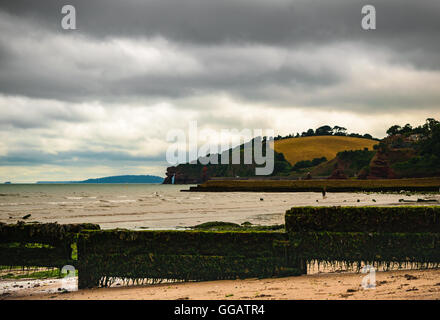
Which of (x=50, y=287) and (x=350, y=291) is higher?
(x=350, y=291)

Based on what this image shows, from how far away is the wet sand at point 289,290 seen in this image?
26.5 feet

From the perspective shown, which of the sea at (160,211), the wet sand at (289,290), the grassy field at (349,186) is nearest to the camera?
the wet sand at (289,290)

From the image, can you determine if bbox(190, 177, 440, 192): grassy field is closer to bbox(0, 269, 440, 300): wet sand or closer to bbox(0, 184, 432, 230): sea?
bbox(0, 184, 432, 230): sea

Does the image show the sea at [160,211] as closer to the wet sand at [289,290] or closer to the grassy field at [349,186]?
the wet sand at [289,290]

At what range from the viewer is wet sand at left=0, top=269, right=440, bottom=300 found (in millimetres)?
8086

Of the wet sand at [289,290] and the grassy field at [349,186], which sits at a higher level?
the wet sand at [289,290]

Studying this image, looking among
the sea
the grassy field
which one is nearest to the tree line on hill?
the grassy field

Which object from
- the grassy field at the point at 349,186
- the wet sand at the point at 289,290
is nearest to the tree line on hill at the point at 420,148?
the grassy field at the point at 349,186

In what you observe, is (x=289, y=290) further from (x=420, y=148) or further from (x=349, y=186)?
(x=420, y=148)

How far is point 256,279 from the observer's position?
1069 cm

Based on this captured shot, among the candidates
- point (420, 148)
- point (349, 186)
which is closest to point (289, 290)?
point (349, 186)
